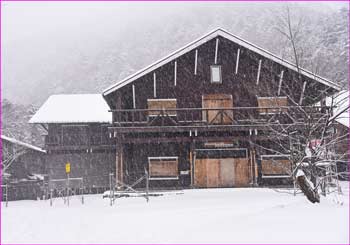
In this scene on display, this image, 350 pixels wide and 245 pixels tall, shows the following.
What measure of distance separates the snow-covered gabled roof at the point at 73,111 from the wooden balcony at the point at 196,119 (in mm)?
4543

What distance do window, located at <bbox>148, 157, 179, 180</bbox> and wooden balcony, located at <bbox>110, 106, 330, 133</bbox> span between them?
6.61ft

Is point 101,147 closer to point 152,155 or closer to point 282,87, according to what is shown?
point 152,155

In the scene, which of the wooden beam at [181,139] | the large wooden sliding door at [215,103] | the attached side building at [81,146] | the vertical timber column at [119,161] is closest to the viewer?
the wooden beam at [181,139]

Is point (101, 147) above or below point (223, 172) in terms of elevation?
above

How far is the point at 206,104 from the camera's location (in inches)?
871

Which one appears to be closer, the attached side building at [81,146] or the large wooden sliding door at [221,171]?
the large wooden sliding door at [221,171]

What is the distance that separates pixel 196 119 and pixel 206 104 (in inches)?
43.3

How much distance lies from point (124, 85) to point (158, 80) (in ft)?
6.85

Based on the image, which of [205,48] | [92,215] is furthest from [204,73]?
[92,215]

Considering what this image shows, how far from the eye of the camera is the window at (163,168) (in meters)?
21.7

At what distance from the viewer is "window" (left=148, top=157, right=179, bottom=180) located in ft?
71.2

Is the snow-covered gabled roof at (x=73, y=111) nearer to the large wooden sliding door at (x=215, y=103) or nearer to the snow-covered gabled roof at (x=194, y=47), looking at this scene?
the snow-covered gabled roof at (x=194, y=47)

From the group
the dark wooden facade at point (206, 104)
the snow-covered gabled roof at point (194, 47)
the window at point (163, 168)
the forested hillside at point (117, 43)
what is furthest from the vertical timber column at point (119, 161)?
the forested hillside at point (117, 43)

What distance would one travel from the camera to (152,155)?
21891 mm
